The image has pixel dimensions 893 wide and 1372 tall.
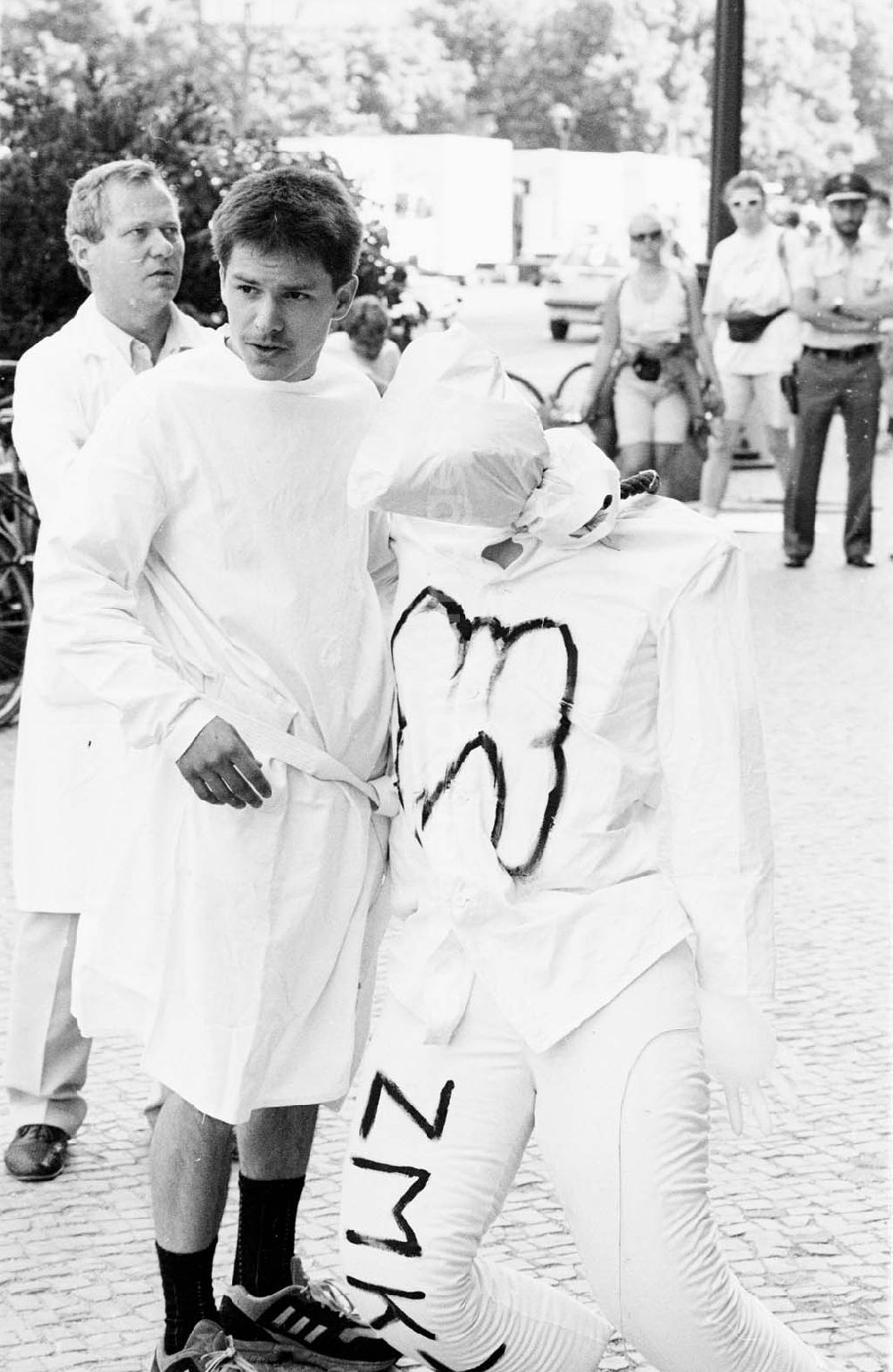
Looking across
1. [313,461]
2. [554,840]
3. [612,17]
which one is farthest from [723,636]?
[612,17]

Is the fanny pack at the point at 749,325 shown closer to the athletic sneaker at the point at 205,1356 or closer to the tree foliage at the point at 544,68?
the athletic sneaker at the point at 205,1356

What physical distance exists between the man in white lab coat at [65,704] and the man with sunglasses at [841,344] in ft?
25.2

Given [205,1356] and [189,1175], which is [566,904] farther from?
[205,1356]

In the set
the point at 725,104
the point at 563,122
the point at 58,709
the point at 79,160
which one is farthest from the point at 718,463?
the point at 563,122

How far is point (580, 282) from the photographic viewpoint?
130 feet

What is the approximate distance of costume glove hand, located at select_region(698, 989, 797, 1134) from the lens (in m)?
2.79

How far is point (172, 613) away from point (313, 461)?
309 millimetres

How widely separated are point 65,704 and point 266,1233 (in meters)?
1.14

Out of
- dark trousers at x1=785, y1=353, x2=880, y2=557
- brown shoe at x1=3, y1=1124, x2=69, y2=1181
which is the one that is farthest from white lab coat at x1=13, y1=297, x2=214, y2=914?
dark trousers at x1=785, y1=353, x2=880, y2=557

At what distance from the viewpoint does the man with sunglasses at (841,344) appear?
1160cm

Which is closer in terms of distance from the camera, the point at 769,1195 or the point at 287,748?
the point at 287,748

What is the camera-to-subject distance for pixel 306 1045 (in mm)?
3160

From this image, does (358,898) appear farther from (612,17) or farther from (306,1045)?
(612,17)

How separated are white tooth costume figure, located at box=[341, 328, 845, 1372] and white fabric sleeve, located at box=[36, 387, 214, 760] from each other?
1.28 ft
